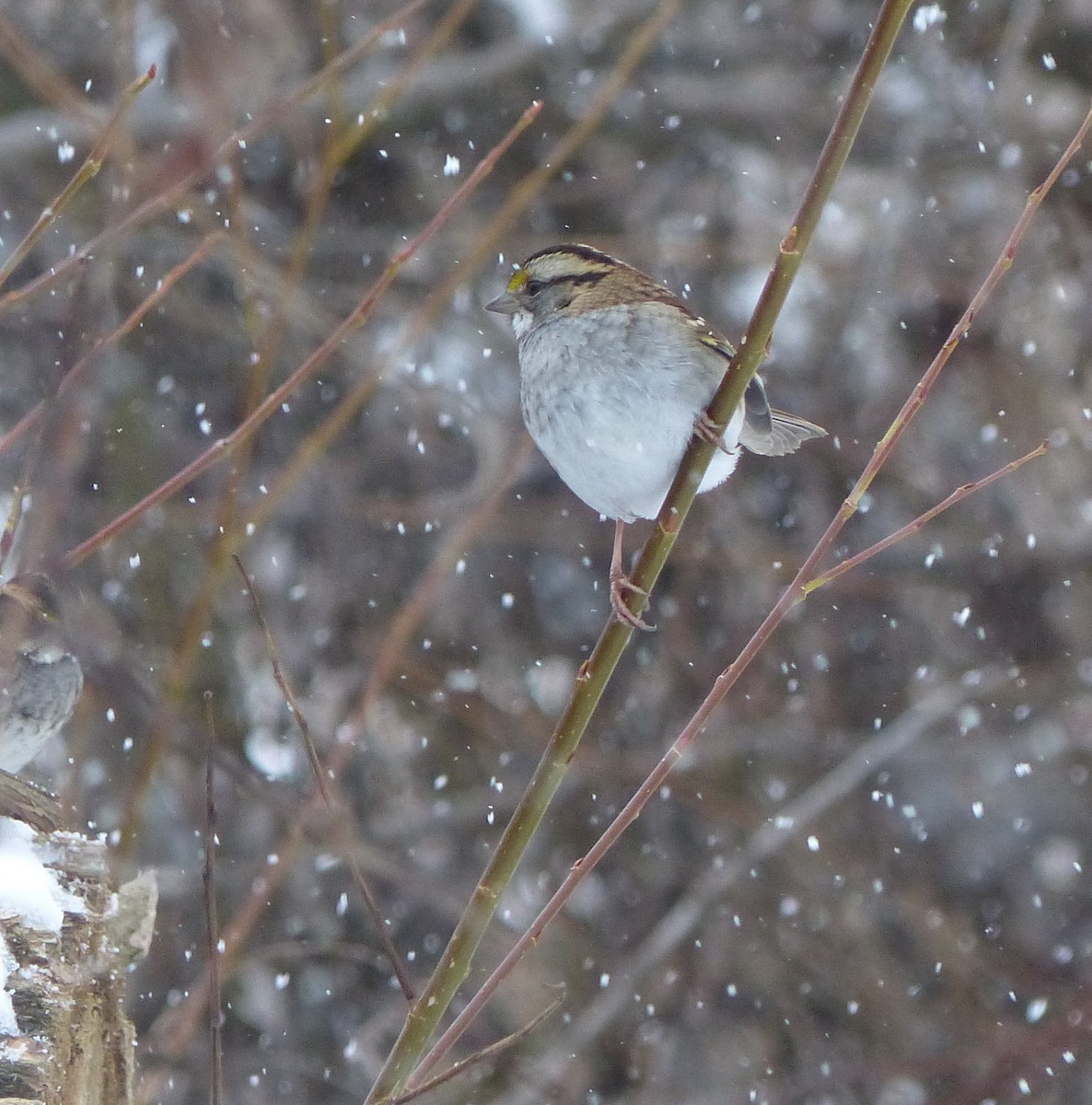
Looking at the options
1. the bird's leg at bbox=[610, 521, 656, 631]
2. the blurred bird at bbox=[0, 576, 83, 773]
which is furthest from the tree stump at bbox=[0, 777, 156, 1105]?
the blurred bird at bbox=[0, 576, 83, 773]

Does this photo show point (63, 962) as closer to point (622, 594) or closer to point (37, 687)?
point (622, 594)

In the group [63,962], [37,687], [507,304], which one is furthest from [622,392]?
[37,687]

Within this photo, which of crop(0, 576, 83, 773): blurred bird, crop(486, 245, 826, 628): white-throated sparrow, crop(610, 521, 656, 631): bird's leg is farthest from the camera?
crop(0, 576, 83, 773): blurred bird

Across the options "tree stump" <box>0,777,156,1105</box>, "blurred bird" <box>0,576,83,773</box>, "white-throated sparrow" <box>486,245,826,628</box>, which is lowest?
"blurred bird" <box>0,576,83,773</box>

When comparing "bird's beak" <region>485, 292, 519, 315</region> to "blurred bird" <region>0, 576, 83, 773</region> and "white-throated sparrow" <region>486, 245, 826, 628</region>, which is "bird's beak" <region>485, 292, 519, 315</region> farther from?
"blurred bird" <region>0, 576, 83, 773</region>

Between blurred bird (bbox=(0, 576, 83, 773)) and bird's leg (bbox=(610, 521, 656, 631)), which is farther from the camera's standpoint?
blurred bird (bbox=(0, 576, 83, 773))

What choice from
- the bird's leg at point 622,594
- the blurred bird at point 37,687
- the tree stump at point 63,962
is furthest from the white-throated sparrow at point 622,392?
the blurred bird at point 37,687

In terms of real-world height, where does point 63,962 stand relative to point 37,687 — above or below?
above

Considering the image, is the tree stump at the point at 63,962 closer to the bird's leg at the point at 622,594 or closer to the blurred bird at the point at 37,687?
the bird's leg at the point at 622,594

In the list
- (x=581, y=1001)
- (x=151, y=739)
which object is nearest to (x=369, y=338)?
(x=581, y=1001)
